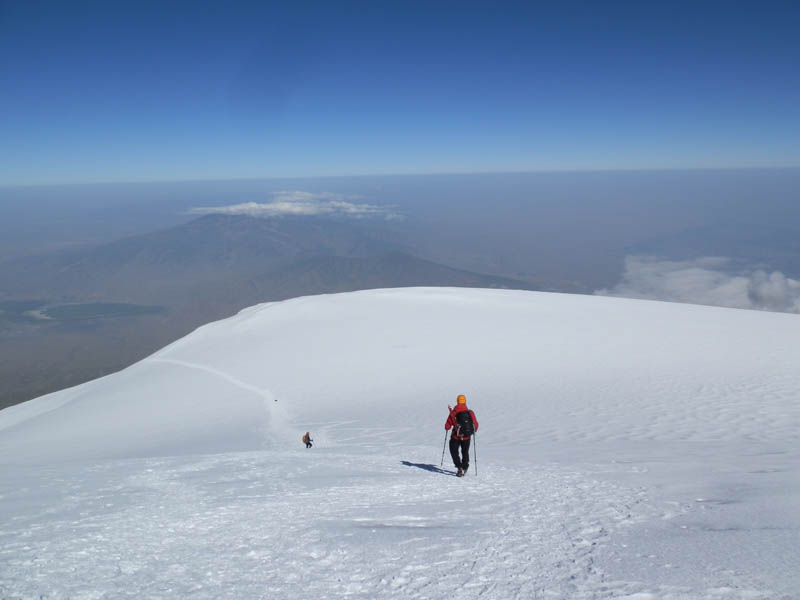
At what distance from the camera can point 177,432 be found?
13406 millimetres

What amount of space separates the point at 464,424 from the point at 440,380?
1042cm

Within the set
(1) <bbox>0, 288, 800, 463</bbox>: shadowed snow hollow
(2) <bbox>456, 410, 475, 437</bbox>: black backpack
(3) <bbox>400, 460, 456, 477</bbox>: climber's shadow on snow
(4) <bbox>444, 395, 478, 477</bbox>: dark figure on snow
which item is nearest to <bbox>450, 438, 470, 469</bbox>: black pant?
(4) <bbox>444, 395, 478, 477</bbox>: dark figure on snow

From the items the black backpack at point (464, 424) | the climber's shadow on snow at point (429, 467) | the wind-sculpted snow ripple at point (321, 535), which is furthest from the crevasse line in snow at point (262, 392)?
the black backpack at point (464, 424)

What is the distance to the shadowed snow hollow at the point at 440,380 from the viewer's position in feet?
38.1

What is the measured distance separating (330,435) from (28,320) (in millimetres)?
233362

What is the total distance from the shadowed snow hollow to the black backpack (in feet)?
11.9

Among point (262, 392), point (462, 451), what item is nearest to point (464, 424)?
point (462, 451)

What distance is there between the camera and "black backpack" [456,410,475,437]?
702 centimetres

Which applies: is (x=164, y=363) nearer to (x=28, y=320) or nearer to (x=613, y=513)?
(x=613, y=513)

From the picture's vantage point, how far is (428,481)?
22.6 feet

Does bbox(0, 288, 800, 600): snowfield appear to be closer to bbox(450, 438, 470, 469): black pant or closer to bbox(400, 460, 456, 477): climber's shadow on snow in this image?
bbox(400, 460, 456, 477): climber's shadow on snow

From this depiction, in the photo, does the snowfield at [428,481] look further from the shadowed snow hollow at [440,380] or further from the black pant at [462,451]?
the black pant at [462,451]

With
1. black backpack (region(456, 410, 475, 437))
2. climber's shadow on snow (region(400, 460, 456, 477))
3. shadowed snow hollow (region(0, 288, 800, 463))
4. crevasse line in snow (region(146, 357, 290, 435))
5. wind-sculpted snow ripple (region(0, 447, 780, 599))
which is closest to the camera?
wind-sculpted snow ripple (region(0, 447, 780, 599))

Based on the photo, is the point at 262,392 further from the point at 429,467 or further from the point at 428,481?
the point at 428,481
